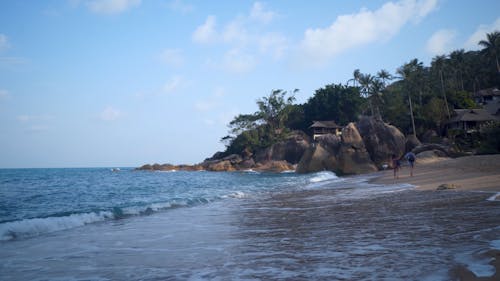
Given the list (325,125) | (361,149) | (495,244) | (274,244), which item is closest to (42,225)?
(274,244)

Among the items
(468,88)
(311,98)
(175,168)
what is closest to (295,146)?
(311,98)

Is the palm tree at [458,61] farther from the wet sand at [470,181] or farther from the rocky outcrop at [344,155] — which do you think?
the wet sand at [470,181]

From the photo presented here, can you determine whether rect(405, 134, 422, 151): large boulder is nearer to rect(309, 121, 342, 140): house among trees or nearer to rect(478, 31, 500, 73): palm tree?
rect(309, 121, 342, 140): house among trees

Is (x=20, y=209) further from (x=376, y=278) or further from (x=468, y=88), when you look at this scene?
(x=468, y=88)

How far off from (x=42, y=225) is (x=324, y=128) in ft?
212

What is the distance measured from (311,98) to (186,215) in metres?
67.6

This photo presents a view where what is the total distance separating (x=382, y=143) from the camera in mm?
43594

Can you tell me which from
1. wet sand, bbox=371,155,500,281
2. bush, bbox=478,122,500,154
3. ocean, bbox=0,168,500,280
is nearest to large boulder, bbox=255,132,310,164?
wet sand, bbox=371,155,500,281

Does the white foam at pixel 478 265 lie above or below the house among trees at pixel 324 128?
below

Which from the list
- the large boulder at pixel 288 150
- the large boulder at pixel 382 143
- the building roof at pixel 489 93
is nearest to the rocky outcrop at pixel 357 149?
the large boulder at pixel 382 143

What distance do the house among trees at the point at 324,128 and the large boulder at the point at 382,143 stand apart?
25.7 m

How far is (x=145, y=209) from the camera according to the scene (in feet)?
51.6

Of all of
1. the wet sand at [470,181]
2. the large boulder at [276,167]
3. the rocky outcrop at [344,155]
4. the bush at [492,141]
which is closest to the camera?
the wet sand at [470,181]

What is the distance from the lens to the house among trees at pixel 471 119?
51375 millimetres
